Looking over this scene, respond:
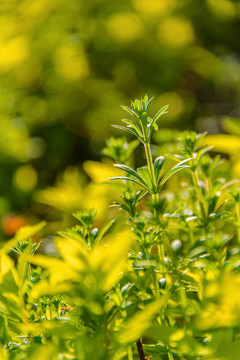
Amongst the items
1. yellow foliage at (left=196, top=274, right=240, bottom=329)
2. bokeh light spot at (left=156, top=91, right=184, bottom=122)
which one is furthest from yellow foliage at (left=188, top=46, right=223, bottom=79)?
yellow foliage at (left=196, top=274, right=240, bottom=329)

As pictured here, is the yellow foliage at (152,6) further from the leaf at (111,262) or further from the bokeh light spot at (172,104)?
the leaf at (111,262)

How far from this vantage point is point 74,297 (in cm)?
46

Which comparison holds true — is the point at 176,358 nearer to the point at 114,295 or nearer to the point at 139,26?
the point at 114,295

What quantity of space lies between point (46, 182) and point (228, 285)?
6.65 ft

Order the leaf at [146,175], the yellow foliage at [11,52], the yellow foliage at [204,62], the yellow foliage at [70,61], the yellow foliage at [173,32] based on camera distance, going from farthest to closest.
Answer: the yellow foliage at [204,62] → the yellow foliage at [173,32] → the yellow foliage at [70,61] → the yellow foliage at [11,52] → the leaf at [146,175]

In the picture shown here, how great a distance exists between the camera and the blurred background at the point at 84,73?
6.89 feet

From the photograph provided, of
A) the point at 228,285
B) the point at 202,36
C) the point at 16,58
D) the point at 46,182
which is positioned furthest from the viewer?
the point at 202,36

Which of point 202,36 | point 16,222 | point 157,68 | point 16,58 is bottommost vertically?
point 16,222

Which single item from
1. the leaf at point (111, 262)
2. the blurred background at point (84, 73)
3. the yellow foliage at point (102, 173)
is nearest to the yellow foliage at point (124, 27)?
the blurred background at point (84, 73)

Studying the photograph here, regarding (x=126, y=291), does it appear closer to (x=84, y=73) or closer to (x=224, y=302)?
(x=224, y=302)

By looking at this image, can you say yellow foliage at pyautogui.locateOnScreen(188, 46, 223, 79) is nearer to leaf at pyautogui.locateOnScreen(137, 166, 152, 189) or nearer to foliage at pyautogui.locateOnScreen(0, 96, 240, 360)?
foliage at pyautogui.locateOnScreen(0, 96, 240, 360)

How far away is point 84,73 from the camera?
7.87 ft


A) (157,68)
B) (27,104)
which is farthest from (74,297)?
(157,68)

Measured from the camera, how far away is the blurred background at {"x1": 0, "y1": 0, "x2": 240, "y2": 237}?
210 cm
